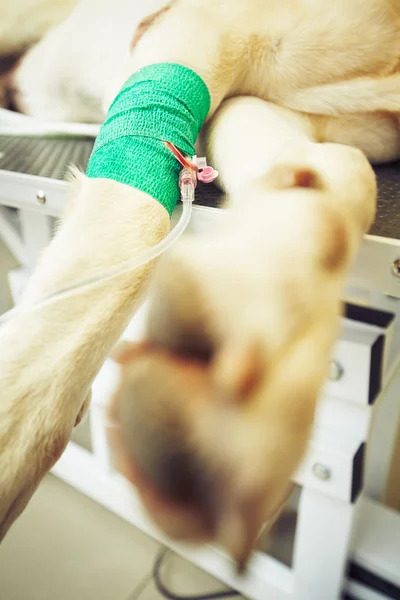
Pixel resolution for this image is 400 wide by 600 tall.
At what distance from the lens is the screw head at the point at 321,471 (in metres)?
0.60

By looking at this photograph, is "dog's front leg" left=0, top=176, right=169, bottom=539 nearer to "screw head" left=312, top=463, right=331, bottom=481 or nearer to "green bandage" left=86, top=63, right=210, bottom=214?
"green bandage" left=86, top=63, right=210, bottom=214

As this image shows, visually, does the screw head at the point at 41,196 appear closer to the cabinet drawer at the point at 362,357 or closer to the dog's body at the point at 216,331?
the dog's body at the point at 216,331

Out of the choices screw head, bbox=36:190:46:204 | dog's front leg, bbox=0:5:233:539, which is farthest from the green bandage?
screw head, bbox=36:190:46:204

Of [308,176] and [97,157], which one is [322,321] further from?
[97,157]

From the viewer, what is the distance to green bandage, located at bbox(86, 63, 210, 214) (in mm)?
332

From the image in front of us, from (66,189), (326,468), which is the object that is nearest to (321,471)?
(326,468)

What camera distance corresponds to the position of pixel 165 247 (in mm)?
300

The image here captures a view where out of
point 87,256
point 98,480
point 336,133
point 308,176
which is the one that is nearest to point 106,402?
point 87,256

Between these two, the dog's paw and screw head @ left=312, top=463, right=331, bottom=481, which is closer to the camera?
the dog's paw

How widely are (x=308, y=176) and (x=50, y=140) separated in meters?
0.45

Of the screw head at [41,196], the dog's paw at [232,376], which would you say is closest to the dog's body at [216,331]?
the dog's paw at [232,376]

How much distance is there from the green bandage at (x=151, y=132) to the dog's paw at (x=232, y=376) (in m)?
0.10

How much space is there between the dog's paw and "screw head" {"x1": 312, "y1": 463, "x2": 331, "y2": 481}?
36 centimetres

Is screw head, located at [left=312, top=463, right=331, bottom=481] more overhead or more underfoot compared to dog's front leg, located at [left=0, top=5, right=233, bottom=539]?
more underfoot
